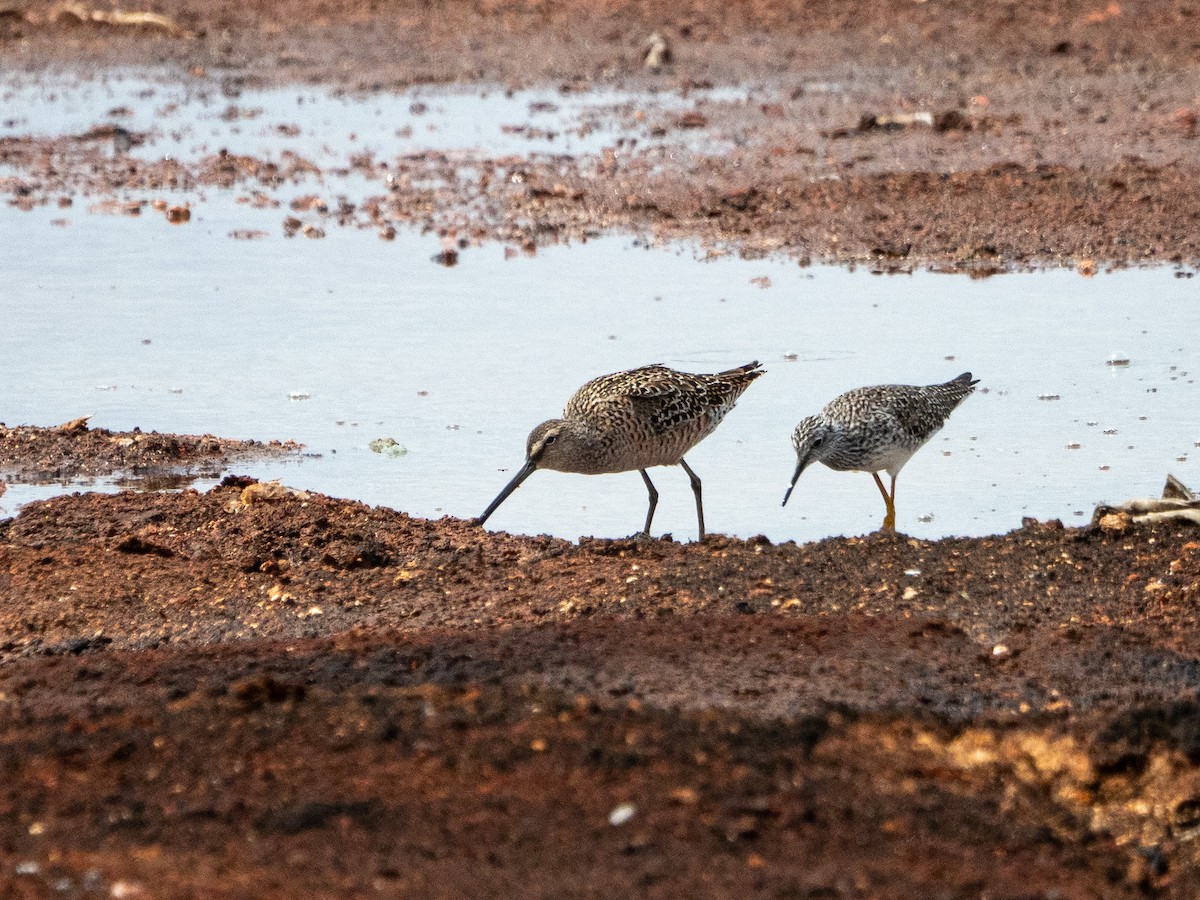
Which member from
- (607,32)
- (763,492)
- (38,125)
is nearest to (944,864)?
(763,492)

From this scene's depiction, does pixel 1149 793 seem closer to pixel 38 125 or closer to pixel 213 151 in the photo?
pixel 213 151

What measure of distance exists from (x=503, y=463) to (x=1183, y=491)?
3.61 m

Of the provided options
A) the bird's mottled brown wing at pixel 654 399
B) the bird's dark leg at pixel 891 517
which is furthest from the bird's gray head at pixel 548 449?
the bird's dark leg at pixel 891 517

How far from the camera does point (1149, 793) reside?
5.78 m

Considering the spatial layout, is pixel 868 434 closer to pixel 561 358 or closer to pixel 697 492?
pixel 697 492

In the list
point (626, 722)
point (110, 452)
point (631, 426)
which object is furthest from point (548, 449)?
A: point (626, 722)

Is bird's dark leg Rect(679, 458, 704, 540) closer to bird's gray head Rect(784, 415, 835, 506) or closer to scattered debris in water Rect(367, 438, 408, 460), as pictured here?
bird's gray head Rect(784, 415, 835, 506)

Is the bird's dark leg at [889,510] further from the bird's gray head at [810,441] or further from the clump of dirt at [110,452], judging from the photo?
the clump of dirt at [110,452]

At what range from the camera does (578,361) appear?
39.0ft

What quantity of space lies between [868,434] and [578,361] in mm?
2848

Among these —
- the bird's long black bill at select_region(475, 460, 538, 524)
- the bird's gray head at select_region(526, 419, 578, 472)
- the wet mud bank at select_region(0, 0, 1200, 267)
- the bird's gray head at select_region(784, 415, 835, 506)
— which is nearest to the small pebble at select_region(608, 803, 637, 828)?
the bird's long black bill at select_region(475, 460, 538, 524)

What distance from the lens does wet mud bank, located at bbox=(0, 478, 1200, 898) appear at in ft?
16.8

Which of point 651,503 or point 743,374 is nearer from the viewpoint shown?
point 651,503

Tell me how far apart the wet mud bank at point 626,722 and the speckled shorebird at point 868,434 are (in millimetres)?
1424
